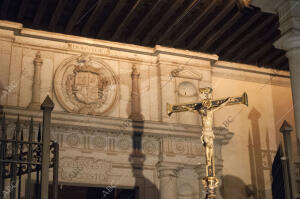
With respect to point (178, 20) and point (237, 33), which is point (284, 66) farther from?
point (178, 20)

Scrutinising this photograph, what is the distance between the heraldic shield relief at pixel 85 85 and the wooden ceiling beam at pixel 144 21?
814 millimetres

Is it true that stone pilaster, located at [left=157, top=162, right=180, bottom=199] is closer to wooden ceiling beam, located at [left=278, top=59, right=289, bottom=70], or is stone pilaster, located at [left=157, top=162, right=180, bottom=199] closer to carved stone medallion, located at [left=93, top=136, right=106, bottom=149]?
carved stone medallion, located at [left=93, top=136, right=106, bottom=149]

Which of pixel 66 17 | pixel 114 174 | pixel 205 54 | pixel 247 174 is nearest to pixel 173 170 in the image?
pixel 114 174

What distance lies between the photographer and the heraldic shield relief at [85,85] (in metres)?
10.9

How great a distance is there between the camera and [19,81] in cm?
1059

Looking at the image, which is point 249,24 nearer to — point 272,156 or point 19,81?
point 272,156

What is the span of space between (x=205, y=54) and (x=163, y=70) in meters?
1.10

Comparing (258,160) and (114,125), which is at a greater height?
(114,125)

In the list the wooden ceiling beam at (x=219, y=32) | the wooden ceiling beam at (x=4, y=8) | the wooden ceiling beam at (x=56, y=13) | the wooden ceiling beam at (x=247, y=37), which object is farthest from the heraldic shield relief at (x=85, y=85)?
the wooden ceiling beam at (x=247, y=37)

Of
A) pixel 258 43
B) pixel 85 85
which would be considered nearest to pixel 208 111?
pixel 85 85

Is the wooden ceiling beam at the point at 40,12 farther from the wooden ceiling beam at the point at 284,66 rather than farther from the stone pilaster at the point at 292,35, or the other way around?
the wooden ceiling beam at the point at 284,66

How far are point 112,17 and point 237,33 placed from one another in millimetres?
2694

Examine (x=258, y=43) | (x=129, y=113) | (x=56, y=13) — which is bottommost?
(x=129, y=113)

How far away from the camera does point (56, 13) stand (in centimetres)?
1030
